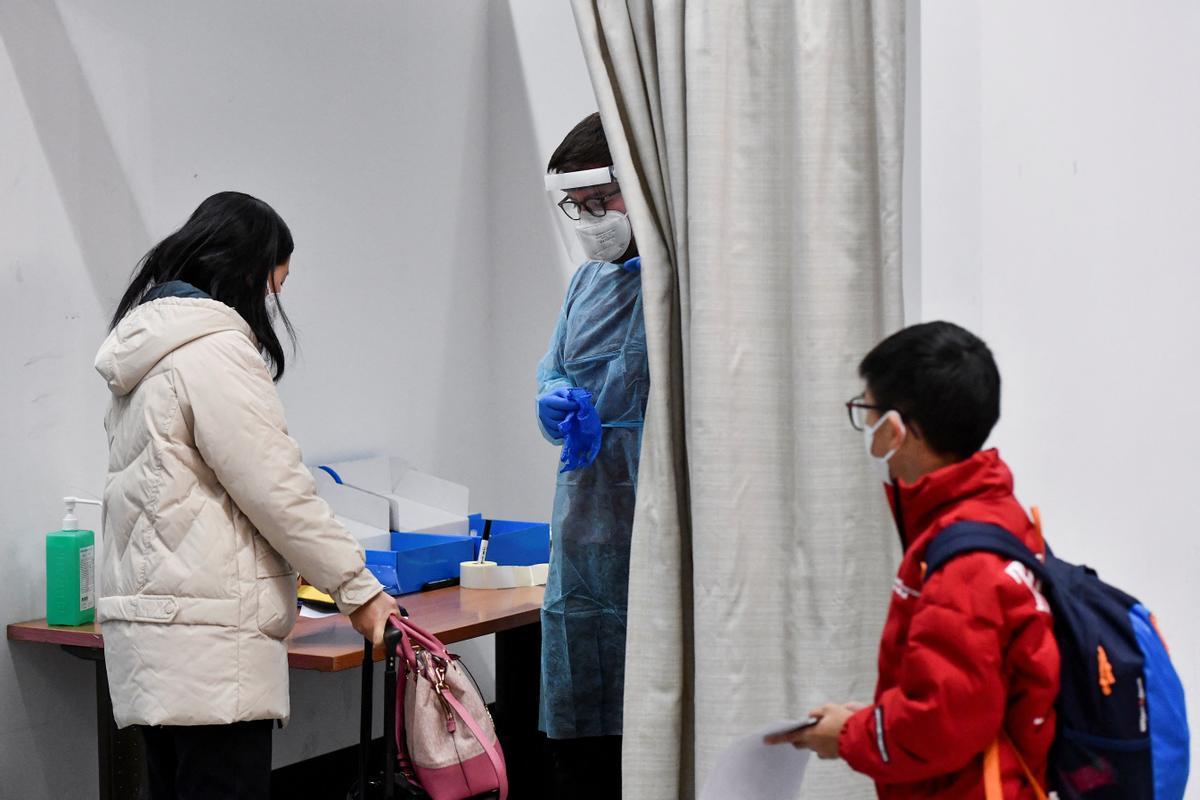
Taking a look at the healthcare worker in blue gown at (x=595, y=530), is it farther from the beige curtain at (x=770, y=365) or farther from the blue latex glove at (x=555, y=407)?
the beige curtain at (x=770, y=365)

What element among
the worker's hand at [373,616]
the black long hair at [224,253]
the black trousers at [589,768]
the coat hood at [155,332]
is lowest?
the black trousers at [589,768]

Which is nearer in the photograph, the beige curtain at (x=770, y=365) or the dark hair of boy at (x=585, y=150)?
the beige curtain at (x=770, y=365)

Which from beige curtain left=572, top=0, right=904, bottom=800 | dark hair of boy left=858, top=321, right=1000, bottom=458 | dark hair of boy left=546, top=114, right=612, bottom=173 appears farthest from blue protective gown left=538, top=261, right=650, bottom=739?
dark hair of boy left=858, top=321, right=1000, bottom=458

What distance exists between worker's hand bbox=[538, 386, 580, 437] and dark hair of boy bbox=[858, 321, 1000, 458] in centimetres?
104

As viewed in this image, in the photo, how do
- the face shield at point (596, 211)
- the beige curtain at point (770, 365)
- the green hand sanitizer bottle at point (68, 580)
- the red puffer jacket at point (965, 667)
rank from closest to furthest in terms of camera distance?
the red puffer jacket at point (965, 667)
the beige curtain at point (770, 365)
the face shield at point (596, 211)
the green hand sanitizer bottle at point (68, 580)

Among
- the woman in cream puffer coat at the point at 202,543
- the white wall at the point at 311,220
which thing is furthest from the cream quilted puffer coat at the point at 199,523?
the white wall at the point at 311,220

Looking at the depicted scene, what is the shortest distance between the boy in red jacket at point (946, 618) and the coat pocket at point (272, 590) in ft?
3.28

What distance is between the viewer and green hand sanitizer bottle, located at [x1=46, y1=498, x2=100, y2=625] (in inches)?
96.7

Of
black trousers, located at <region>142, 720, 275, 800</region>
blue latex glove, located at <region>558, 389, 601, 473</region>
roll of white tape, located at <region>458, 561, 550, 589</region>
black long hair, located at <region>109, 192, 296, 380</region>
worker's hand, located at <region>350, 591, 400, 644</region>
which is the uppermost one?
black long hair, located at <region>109, 192, 296, 380</region>

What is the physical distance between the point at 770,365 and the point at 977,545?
604 mm

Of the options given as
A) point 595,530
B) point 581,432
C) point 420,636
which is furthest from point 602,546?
point 420,636

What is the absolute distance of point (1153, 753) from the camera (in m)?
1.16

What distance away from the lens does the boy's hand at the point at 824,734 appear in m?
1.24

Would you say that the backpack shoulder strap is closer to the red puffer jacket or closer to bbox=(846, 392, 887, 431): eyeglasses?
the red puffer jacket
